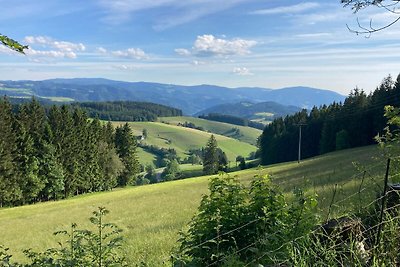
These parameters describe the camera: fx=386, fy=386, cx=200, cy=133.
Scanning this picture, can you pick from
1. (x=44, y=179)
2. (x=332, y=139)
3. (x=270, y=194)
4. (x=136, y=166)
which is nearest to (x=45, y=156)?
(x=44, y=179)

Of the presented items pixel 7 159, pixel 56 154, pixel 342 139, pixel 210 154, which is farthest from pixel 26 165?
pixel 342 139

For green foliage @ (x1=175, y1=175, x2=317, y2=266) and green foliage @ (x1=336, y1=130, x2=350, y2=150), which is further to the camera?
green foliage @ (x1=336, y1=130, x2=350, y2=150)

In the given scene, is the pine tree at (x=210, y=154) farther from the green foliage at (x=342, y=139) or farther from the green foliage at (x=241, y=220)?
the green foliage at (x=241, y=220)

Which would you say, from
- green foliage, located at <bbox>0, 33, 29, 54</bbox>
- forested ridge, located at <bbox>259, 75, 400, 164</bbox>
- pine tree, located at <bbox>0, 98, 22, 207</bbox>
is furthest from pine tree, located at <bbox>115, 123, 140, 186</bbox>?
green foliage, located at <bbox>0, 33, 29, 54</bbox>

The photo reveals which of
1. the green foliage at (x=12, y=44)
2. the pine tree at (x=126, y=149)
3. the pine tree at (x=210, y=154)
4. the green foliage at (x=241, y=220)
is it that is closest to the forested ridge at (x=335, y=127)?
the pine tree at (x=210, y=154)

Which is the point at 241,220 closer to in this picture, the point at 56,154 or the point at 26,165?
the point at 26,165

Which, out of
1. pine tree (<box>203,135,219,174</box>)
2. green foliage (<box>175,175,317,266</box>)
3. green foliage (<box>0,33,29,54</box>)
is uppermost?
green foliage (<box>0,33,29,54</box>)

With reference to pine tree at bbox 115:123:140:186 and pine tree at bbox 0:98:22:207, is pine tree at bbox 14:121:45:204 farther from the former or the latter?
pine tree at bbox 115:123:140:186

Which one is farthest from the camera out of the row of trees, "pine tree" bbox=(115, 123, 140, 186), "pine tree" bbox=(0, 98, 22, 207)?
"pine tree" bbox=(115, 123, 140, 186)

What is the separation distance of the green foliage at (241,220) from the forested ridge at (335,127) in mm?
57598

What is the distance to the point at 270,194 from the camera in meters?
5.84

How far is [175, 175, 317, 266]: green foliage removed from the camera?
16.7 feet

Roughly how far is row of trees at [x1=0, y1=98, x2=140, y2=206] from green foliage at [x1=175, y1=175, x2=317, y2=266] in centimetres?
5671

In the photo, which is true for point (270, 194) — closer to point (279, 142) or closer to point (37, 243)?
point (37, 243)
